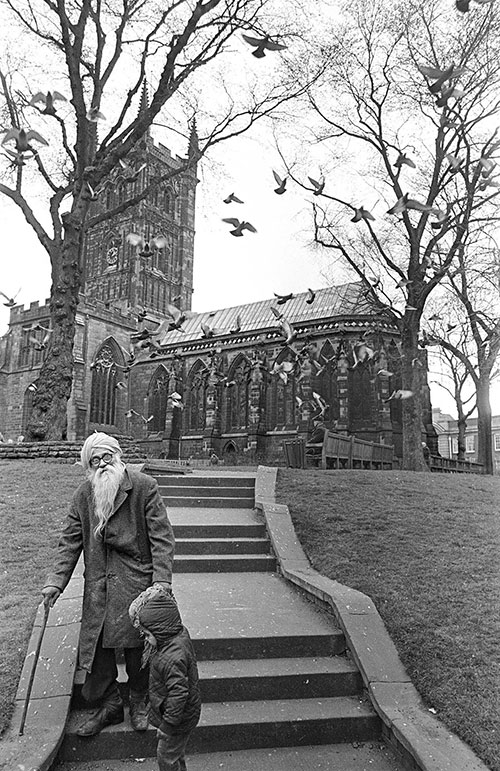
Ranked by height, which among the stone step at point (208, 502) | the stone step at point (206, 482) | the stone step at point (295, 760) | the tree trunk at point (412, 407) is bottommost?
the stone step at point (295, 760)

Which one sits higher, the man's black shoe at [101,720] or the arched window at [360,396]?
the arched window at [360,396]

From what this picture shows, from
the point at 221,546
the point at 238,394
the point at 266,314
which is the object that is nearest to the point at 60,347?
the point at 221,546

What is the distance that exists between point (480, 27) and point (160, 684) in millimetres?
17974

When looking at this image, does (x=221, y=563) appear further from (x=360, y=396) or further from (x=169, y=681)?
(x=360, y=396)

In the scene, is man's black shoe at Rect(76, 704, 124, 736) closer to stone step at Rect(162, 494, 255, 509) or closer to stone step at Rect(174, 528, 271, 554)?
stone step at Rect(174, 528, 271, 554)

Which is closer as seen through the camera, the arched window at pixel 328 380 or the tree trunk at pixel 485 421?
the tree trunk at pixel 485 421

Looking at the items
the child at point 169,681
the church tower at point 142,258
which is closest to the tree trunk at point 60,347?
the child at point 169,681

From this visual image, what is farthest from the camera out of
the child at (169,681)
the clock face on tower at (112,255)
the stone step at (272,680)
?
the clock face on tower at (112,255)

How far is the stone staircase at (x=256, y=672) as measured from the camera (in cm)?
378

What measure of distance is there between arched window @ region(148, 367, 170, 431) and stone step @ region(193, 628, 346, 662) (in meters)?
35.1

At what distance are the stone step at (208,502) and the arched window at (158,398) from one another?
30660mm

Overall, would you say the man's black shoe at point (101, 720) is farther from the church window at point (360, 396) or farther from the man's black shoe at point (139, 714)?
the church window at point (360, 396)

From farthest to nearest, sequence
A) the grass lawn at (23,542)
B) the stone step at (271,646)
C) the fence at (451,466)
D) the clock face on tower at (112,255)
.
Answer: the clock face on tower at (112,255)
the fence at (451,466)
the stone step at (271,646)
the grass lawn at (23,542)

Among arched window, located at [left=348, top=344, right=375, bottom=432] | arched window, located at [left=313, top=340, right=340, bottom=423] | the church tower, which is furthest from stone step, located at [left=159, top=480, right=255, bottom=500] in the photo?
the church tower
